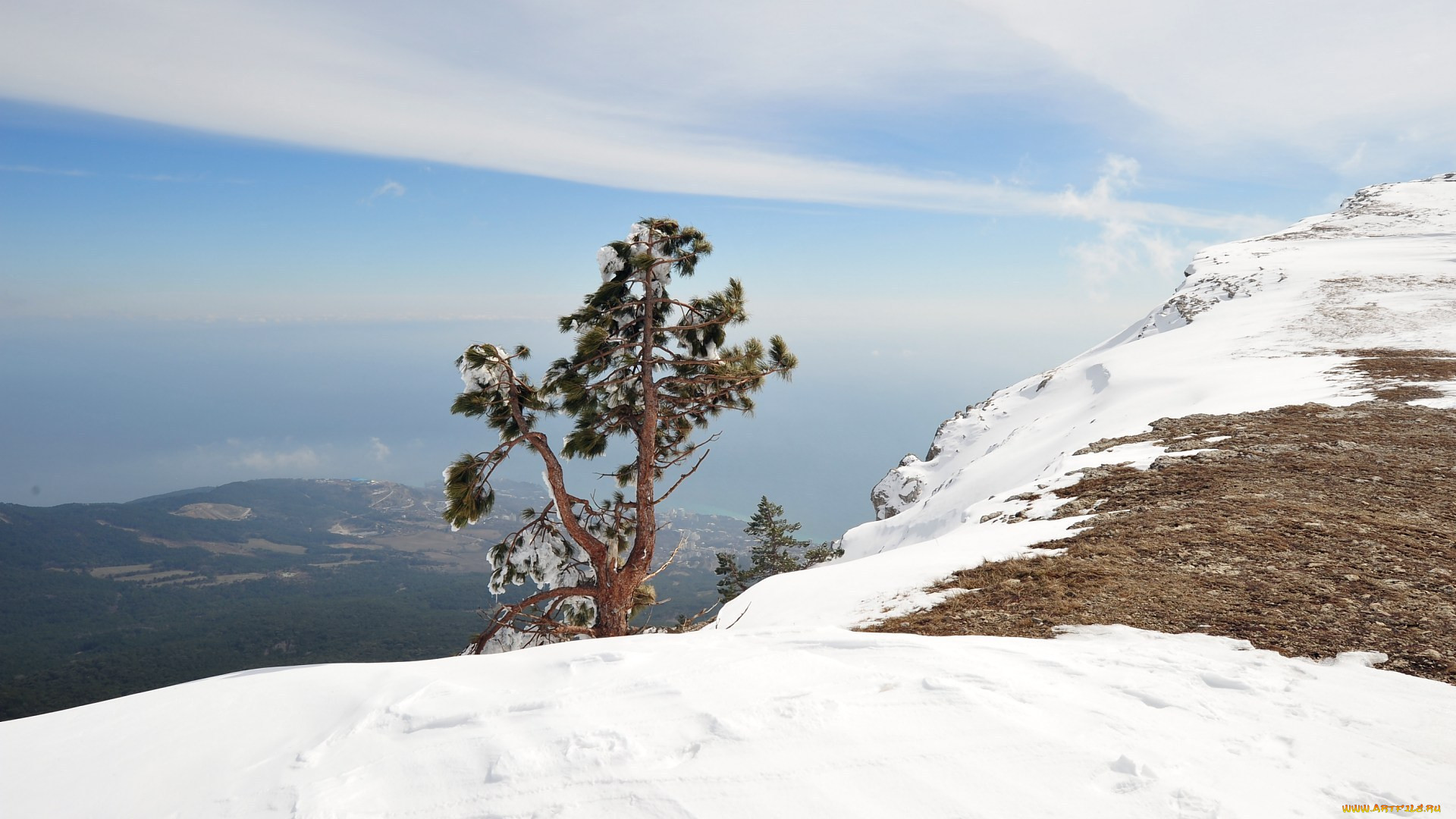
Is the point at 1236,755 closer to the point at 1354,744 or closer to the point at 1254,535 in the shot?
the point at 1354,744

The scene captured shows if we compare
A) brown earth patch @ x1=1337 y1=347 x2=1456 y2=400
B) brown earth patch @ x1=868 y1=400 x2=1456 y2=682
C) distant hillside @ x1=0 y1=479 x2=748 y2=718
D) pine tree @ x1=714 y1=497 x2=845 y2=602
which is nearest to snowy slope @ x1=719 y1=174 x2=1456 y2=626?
brown earth patch @ x1=1337 y1=347 x2=1456 y2=400

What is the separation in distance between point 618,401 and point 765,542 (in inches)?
1117

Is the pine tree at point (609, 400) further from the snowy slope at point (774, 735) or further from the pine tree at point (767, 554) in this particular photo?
the pine tree at point (767, 554)

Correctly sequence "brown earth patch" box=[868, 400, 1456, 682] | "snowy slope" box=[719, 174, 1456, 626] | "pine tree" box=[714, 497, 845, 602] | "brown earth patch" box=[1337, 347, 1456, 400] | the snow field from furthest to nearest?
"pine tree" box=[714, 497, 845, 602] < "brown earth patch" box=[1337, 347, 1456, 400] < "snowy slope" box=[719, 174, 1456, 626] < "brown earth patch" box=[868, 400, 1456, 682] < the snow field

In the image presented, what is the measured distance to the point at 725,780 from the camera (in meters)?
3.35

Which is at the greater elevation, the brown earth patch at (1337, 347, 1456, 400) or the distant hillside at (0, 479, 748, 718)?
the brown earth patch at (1337, 347, 1456, 400)

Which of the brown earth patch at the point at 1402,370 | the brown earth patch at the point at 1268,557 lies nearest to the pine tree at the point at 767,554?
the brown earth patch at the point at 1402,370

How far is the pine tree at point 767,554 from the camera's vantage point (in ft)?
119

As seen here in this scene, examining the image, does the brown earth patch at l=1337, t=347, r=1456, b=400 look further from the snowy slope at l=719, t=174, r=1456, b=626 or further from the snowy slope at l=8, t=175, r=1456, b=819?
the snowy slope at l=8, t=175, r=1456, b=819

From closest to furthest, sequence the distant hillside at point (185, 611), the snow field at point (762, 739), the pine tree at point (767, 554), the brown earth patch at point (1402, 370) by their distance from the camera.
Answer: the snow field at point (762, 739)
the brown earth patch at point (1402, 370)
the pine tree at point (767, 554)
the distant hillside at point (185, 611)

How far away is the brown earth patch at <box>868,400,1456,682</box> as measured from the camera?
6043 millimetres

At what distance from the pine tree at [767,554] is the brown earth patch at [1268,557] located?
81.8 feet

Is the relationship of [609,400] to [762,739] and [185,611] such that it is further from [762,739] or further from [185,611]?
[185,611]

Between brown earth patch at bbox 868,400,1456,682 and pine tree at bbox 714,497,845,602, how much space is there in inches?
981
